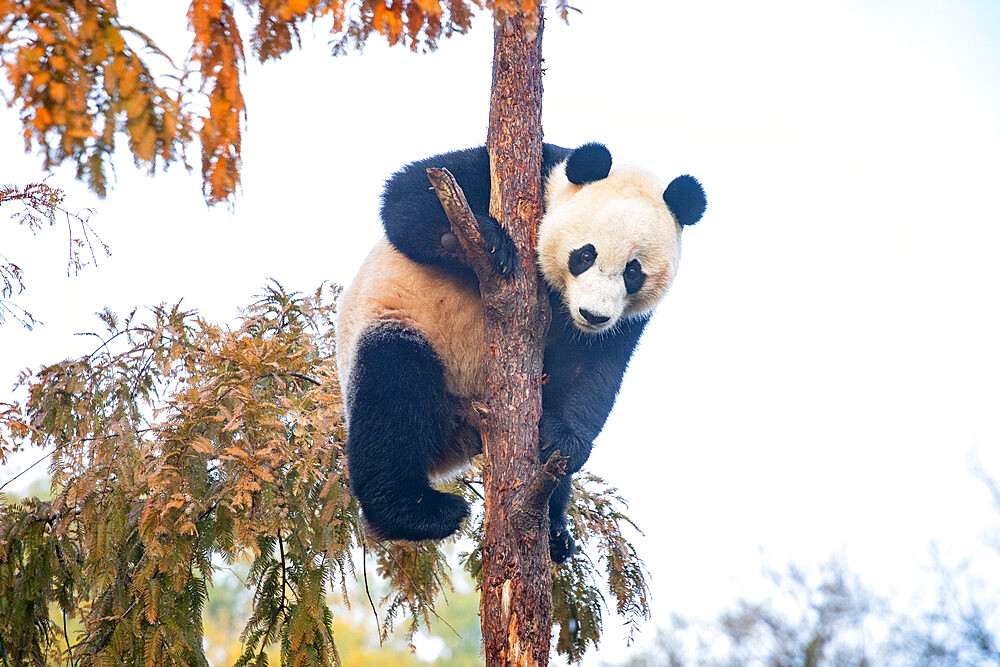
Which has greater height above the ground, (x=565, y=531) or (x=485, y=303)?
(x=485, y=303)

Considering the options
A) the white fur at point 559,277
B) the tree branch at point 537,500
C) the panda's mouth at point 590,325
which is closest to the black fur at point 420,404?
the white fur at point 559,277

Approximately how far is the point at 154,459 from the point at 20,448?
97 cm

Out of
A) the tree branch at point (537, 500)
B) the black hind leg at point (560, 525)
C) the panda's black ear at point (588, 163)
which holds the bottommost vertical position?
the tree branch at point (537, 500)

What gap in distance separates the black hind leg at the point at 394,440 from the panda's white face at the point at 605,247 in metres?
0.88

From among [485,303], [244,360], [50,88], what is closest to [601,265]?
[485,303]

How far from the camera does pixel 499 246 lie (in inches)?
141

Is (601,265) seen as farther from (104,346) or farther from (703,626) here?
(703,626)

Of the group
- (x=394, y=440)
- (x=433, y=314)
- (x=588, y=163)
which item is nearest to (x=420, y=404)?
(x=394, y=440)

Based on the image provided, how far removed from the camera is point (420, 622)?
480 cm

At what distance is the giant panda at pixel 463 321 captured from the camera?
13.3 feet

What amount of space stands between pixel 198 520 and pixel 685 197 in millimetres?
3037

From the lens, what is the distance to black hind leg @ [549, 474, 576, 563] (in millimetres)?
4219

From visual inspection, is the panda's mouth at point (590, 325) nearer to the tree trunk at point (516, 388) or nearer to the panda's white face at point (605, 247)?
the panda's white face at point (605, 247)

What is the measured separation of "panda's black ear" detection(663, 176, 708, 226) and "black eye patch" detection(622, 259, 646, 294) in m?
0.46
